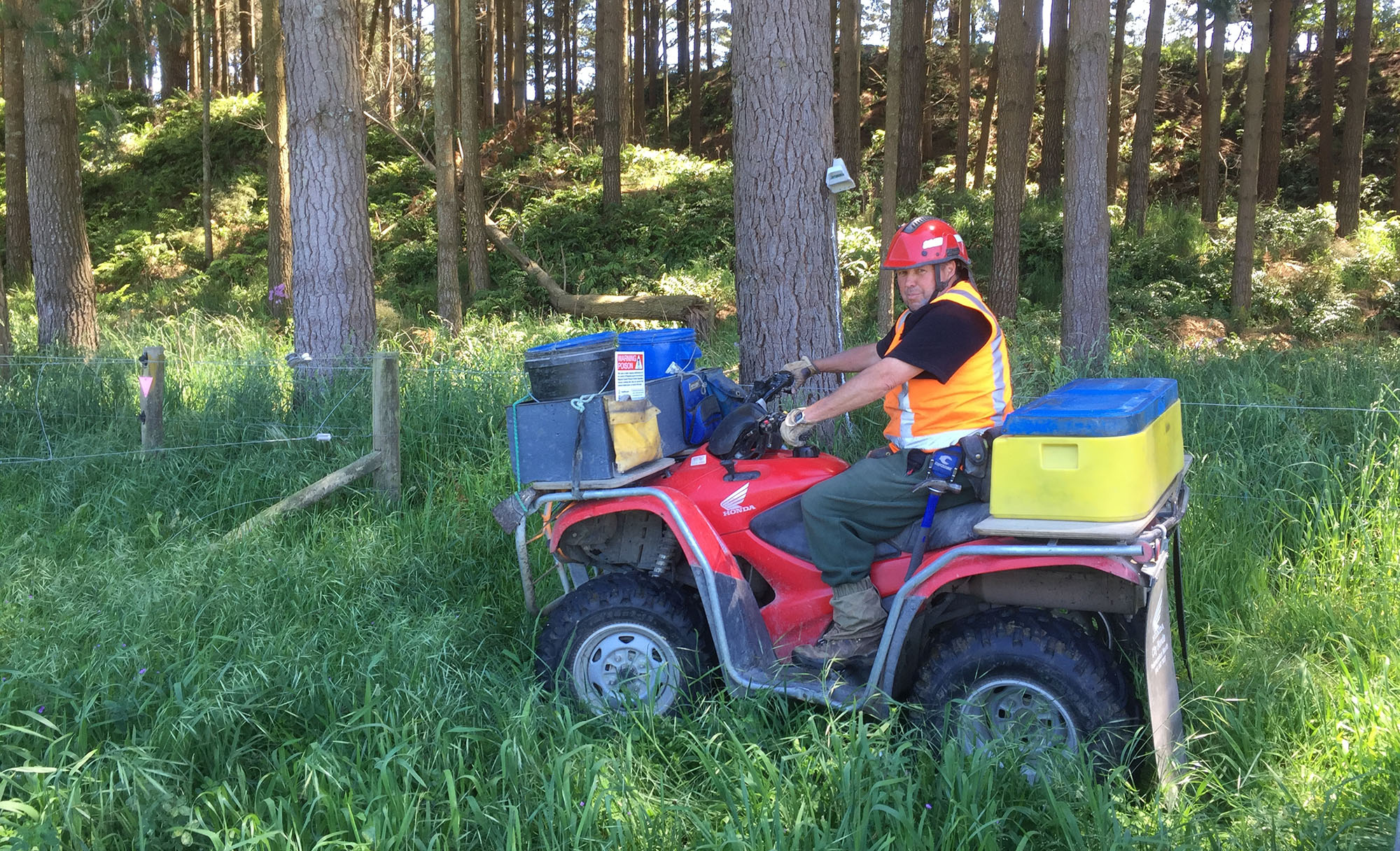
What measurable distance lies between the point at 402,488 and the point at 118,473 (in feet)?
6.52

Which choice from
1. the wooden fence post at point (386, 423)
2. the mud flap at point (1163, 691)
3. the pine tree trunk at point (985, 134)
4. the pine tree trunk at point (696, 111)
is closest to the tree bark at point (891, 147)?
the wooden fence post at point (386, 423)

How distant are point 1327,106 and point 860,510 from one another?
22465 mm

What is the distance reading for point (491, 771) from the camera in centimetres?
350

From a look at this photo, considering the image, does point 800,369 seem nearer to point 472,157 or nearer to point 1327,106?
point 472,157

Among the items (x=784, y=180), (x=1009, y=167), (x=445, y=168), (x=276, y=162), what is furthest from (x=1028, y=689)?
(x=276, y=162)

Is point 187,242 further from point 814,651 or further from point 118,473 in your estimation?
point 814,651

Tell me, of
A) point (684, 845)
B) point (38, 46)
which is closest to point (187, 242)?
point (38, 46)

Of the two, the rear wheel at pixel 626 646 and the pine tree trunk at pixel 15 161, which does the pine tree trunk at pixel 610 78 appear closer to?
the pine tree trunk at pixel 15 161

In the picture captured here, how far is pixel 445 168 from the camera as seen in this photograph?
1399 centimetres

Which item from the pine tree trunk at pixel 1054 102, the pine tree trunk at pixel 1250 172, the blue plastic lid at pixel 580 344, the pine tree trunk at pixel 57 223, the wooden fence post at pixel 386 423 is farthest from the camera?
the pine tree trunk at pixel 1054 102

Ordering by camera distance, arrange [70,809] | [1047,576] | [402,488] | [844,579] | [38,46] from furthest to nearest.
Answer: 1. [38,46]
2. [402,488]
3. [844,579]
4. [1047,576]
5. [70,809]

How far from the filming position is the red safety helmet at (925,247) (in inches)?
149

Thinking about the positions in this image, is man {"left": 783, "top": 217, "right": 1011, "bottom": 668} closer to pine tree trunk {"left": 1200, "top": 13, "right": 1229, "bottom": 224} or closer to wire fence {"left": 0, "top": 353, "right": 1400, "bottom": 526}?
wire fence {"left": 0, "top": 353, "right": 1400, "bottom": 526}

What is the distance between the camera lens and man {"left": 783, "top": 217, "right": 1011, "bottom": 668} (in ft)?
11.9
